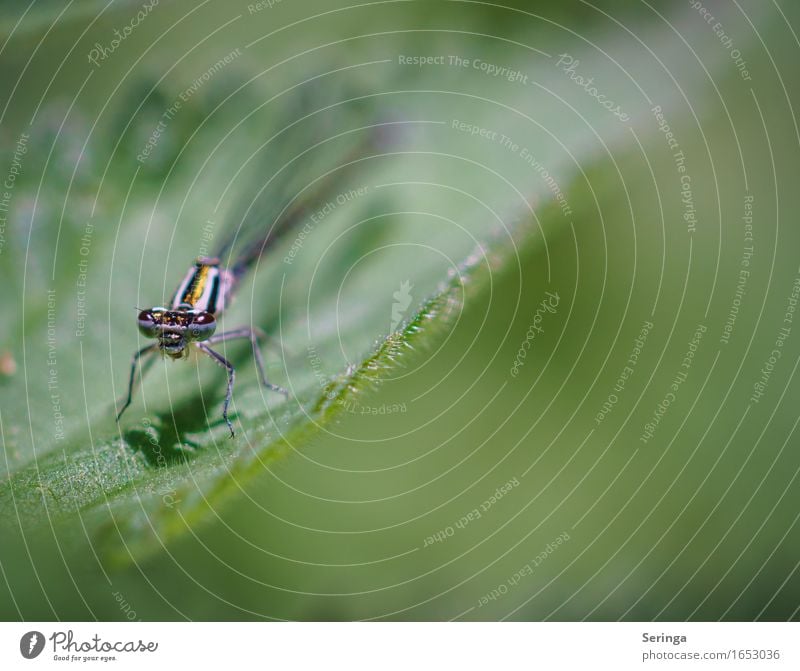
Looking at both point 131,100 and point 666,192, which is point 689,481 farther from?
point 131,100

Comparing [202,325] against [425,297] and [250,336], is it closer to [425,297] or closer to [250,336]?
[250,336]

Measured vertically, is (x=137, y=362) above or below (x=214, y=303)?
below

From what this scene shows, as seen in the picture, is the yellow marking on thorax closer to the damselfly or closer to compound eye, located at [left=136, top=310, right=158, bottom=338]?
the damselfly

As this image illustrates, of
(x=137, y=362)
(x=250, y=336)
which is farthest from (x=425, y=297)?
(x=137, y=362)

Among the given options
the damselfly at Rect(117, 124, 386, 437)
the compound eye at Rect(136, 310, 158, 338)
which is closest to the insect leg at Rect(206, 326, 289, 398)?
the damselfly at Rect(117, 124, 386, 437)

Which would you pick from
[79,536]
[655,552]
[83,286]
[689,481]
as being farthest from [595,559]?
[83,286]

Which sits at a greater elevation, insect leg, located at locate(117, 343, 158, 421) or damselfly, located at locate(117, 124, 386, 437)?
damselfly, located at locate(117, 124, 386, 437)
